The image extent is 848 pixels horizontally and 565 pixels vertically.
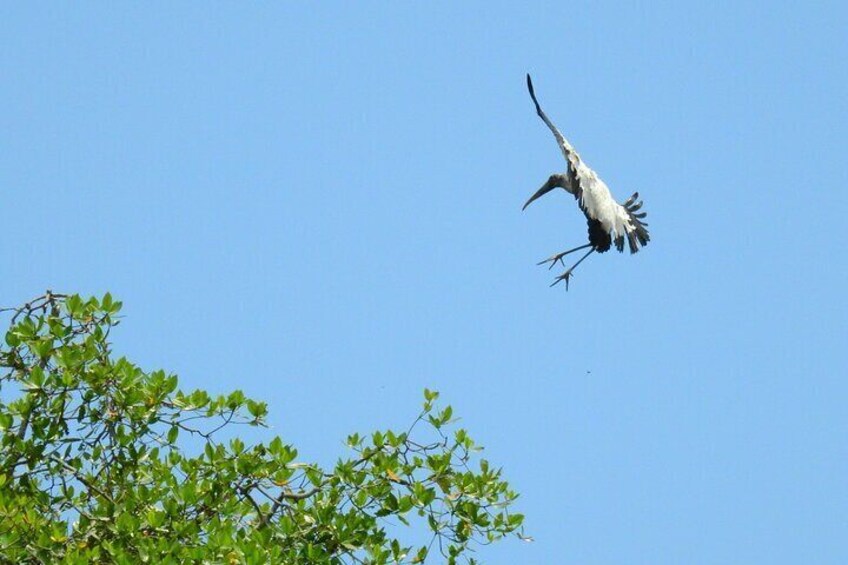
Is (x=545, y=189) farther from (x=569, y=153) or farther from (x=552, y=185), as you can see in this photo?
(x=569, y=153)

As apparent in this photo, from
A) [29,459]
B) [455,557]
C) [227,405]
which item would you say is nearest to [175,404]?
[227,405]

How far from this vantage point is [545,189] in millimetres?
14500

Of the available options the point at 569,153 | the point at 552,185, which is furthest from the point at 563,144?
the point at 552,185

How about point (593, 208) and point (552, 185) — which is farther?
point (552, 185)

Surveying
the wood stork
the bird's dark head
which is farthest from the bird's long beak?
the wood stork

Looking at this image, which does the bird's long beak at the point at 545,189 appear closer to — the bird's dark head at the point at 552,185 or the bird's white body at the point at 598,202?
the bird's dark head at the point at 552,185

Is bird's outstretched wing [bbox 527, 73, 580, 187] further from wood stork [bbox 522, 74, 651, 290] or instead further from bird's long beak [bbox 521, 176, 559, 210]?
bird's long beak [bbox 521, 176, 559, 210]

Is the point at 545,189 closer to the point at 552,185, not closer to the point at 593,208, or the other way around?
the point at 552,185

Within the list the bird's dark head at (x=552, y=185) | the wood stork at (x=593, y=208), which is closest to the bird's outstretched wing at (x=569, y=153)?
the wood stork at (x=593, y=208)

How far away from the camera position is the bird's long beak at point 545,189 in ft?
47.1

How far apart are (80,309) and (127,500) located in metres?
1.24

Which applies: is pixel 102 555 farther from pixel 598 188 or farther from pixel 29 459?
pixel 598 188

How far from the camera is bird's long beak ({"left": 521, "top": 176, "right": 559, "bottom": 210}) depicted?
14344 mm

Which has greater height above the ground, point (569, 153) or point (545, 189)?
point (545, 189)
